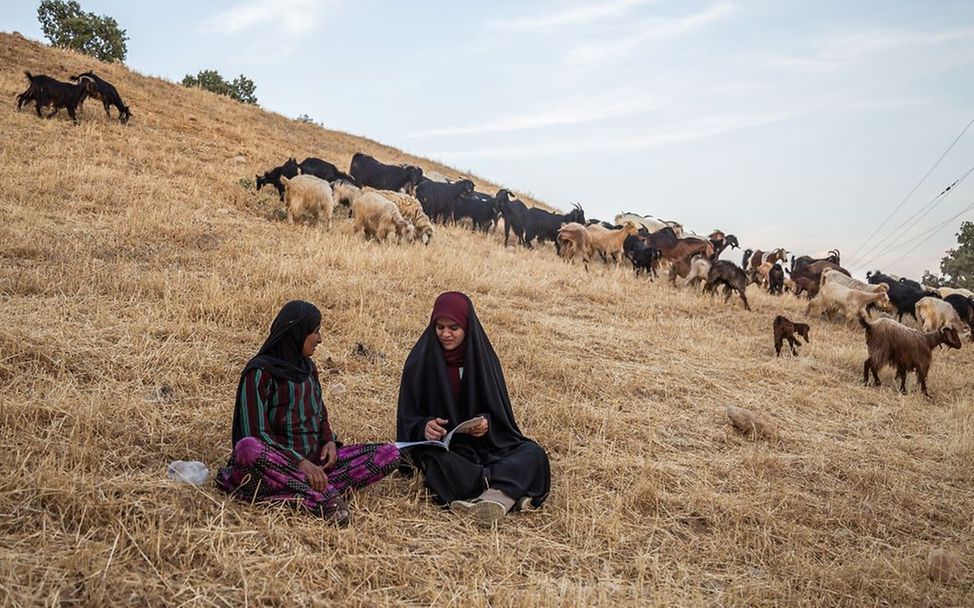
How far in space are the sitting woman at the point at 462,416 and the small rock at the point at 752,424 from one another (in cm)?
255

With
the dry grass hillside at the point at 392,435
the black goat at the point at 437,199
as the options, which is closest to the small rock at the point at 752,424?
the dry grass hillside at the point at 392,435

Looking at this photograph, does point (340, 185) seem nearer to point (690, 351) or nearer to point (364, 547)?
point (690, 351)

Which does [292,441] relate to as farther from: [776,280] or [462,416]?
[776,280]

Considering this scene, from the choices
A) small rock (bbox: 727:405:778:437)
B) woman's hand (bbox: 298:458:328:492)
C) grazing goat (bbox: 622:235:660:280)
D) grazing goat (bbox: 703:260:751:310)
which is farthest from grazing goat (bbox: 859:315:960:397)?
woman's hand (bbox: 298:458:328:492)

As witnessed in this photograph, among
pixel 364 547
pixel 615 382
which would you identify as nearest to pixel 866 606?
pixel 364 547

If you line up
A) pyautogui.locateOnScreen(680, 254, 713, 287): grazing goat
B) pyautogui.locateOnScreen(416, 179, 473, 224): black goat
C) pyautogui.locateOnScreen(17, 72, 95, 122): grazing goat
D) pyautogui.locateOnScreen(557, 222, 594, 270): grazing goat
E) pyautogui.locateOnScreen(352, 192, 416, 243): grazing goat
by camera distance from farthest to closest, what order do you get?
pyautogui.locateOnScreen(416, 179, 473, 224): black goat → pyautogui.locateOnScreen(557, 222, 594, 270): grazing goat → pyautogui.locateOnScreen(17, 72, 95, 122): grazing goat → pyautogui.locateOnScreen(680, 254, 713, 287): grazing goat → pyautogui.locateOnScreen(352, 192, 416, 243): grazing goat

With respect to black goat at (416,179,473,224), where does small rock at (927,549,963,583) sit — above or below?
below

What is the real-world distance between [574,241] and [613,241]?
3.92 ft

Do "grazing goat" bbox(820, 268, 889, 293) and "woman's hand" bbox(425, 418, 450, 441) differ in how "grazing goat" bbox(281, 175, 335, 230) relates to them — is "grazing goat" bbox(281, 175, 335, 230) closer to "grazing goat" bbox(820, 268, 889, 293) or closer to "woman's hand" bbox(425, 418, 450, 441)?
"woman's hand" bbox(425, 418, 450, 441)

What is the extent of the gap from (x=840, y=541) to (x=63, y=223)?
387 inches

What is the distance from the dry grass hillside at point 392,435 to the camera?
2791mm

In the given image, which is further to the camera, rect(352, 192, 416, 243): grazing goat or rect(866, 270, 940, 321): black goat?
rect(866, 270, 940, 321): black goat

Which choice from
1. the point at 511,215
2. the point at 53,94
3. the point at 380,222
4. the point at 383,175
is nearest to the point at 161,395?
the point at 380,222

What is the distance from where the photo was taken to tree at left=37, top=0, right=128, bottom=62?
3444 centimetres
